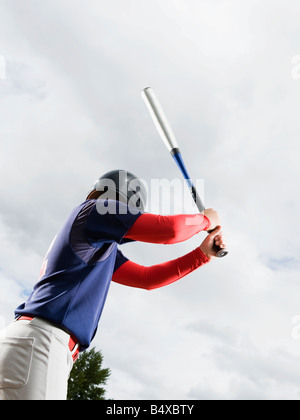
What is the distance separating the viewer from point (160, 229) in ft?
13.3

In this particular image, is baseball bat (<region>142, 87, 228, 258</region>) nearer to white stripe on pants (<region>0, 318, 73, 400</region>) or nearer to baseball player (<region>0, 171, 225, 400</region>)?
baseball player (<region>0, 171, 225, 400</region>)

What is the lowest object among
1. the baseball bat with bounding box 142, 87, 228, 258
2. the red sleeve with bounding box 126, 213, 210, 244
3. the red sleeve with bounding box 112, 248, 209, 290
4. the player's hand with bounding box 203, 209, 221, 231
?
the red sleeve with bounding box 126, 213, 210, 244

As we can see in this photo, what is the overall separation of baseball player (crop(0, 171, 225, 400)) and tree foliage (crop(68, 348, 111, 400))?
140 feet

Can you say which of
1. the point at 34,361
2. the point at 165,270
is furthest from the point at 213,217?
the point at 34,361

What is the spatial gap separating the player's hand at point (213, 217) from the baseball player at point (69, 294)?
9cm

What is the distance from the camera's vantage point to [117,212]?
3979 millimetres

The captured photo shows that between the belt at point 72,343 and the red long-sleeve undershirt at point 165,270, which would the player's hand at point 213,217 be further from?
the belt at point 72,343

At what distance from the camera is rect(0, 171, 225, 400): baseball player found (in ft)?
10.8

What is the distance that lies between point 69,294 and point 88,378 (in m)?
45.3

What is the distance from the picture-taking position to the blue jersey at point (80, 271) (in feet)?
11.9

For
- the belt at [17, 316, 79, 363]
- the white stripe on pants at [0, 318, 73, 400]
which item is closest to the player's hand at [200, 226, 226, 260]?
the belt at [17, 316, 79, 363]

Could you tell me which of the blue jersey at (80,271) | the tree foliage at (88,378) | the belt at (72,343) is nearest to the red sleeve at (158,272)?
the blue jersey at (80,271)

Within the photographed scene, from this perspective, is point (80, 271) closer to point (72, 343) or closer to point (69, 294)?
point (69, 294)
